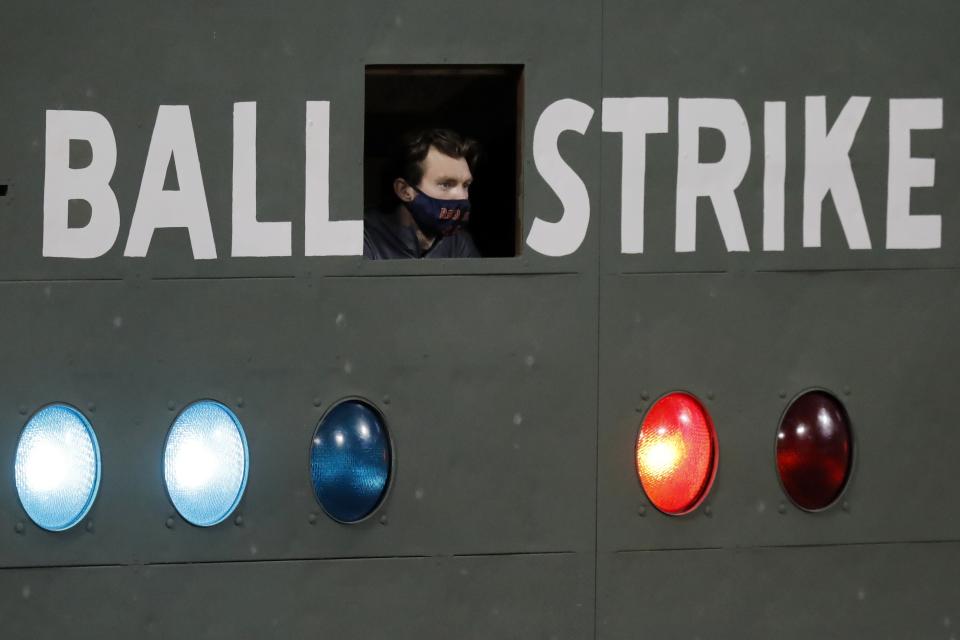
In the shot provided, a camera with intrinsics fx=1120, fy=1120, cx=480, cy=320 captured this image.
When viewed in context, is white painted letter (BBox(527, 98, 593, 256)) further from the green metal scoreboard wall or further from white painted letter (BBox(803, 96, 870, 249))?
white painted letter (BBox(803, 96, 870, 249))

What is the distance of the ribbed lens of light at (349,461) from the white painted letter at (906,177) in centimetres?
130

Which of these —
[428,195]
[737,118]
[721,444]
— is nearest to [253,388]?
[428,195]

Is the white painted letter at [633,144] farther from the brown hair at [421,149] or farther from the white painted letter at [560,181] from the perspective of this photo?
the brown hair at [421,149]

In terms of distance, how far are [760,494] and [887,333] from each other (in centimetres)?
49

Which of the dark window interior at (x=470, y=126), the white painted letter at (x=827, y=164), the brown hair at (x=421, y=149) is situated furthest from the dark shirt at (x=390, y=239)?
the white painted letter at (x=827, y=164)

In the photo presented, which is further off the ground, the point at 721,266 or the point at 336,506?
the point at 721,266

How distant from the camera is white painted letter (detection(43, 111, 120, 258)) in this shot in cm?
246

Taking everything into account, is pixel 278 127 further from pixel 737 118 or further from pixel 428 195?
pixel 737 118

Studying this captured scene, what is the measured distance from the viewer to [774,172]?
104 inches

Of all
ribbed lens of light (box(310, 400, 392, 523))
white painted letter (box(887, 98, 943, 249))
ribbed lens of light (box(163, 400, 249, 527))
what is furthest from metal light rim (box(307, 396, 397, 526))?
white painted letter (box(887, 98, 943, 249))

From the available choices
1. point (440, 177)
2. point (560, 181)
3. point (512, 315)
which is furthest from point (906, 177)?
point (440, 177)

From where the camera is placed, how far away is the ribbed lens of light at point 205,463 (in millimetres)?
2480

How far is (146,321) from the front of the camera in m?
2.48

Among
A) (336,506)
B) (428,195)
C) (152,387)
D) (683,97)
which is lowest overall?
(336,506)
